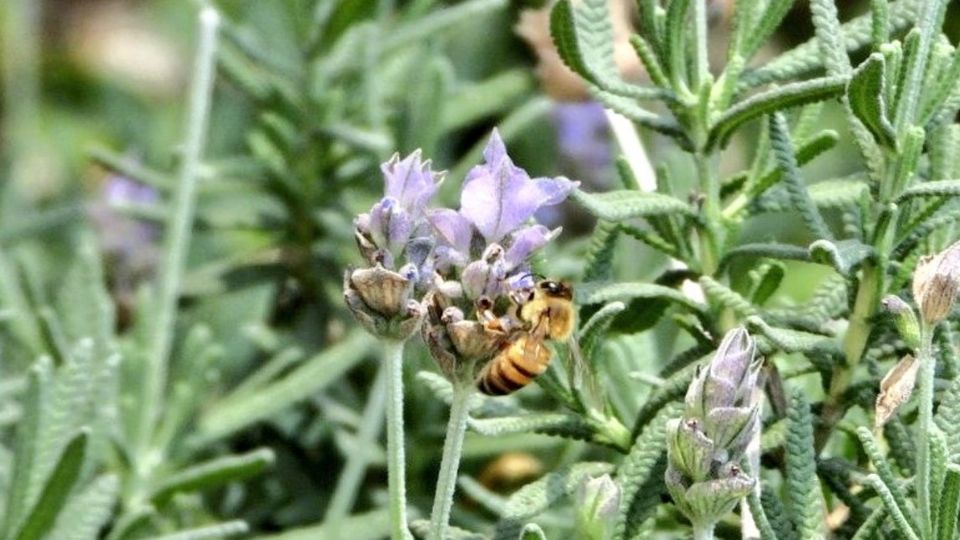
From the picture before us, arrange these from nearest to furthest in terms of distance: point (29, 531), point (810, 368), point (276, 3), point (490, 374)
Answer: point (490, 374) → point (810, 368) → point (29, 531) → point (276, 3)

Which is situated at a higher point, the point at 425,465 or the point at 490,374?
the point at 490,374

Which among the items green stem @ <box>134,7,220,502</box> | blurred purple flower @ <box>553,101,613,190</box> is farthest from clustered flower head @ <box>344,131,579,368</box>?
blurred purple flower @ <box>553,101,613,190</box>

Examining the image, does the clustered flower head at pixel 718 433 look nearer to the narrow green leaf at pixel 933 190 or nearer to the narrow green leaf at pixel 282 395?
the narrow green leaf at pixel 933 190

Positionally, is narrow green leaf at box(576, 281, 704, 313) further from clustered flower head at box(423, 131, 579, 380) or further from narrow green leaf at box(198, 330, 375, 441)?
narrow green leaf at box(198, 330, 375, 441)

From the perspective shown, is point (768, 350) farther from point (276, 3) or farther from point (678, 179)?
point (276, 3)

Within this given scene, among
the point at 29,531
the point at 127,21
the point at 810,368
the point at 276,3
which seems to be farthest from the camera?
the point at 127,21

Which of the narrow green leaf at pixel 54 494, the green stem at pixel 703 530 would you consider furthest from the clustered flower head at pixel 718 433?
the narrow green leaf at pixel 54 494

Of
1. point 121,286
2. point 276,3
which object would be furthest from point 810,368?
point 121,286
